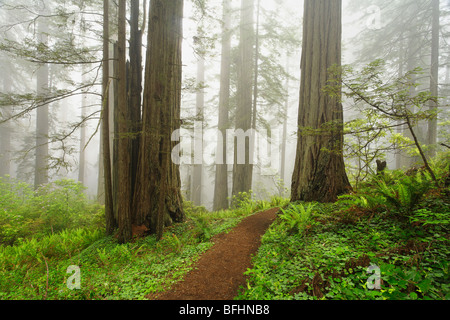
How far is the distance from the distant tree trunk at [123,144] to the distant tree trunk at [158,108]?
16.8 inches

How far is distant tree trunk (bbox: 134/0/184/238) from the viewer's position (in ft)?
14.4

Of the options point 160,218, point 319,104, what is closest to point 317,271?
point 160,218

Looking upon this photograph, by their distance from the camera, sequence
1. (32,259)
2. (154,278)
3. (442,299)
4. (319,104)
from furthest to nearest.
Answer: (319,104) < (32,259) < (154,278) < (442,299)

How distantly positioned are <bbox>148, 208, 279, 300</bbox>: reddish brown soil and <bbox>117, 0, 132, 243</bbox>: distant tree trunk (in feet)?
6.75

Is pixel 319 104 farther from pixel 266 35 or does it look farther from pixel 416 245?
pixel 266 35

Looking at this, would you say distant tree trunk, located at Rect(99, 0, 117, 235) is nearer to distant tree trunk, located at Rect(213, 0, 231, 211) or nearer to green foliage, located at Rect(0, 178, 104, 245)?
green foliage, located at Rect(0, 178, 104, 245)

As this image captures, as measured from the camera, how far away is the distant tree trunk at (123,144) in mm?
3939

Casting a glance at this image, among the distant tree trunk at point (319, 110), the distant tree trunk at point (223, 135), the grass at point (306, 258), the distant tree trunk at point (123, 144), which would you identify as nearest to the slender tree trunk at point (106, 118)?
the distant tree trunk at point (123, 144)

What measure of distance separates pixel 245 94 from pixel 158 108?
592cm

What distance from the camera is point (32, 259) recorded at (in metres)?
3.96

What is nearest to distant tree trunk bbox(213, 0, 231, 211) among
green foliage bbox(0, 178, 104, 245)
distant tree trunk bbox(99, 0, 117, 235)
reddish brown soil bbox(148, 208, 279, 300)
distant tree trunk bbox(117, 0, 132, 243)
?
green foliage bbox(0, 178, 104, 245)

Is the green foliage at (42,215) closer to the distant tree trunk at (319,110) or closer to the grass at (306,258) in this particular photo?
the grass at (306,258)

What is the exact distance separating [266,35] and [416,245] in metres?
10.3
